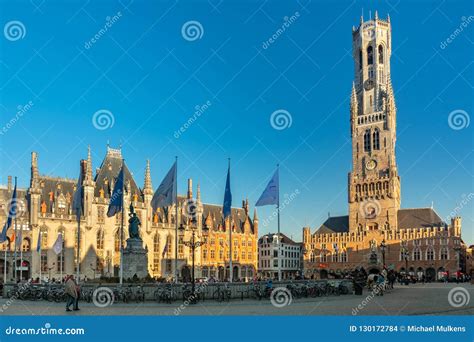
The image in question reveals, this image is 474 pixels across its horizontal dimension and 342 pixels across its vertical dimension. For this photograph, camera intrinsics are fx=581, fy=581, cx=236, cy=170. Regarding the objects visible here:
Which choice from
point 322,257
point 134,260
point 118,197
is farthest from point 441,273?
point 118,197

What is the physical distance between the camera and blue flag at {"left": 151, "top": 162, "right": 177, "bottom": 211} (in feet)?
119

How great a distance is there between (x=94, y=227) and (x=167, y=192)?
39.2 m

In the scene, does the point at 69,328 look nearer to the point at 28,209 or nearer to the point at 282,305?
the point at 282,305

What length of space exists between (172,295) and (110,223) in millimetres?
46112

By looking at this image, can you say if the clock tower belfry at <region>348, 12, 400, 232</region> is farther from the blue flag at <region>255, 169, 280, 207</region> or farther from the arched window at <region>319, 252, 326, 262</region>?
the blue flag at <region>255, 169, 280, 207</region>

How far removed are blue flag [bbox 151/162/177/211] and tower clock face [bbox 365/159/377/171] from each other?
72997 mm

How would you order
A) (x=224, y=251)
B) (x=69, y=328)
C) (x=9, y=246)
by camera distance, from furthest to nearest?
(x=224, y=251)
(x=9, y=246)
(x=69, y=328)

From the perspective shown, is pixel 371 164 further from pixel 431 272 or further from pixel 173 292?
pixel 173 292

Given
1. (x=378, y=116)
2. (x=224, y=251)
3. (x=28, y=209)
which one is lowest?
(x=224, y=251)

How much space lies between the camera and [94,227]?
7306 cm

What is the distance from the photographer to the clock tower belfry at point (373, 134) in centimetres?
10162

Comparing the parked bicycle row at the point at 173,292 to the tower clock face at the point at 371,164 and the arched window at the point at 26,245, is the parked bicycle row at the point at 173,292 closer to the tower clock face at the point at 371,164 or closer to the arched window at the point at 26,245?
the arched window at the point at 26,245

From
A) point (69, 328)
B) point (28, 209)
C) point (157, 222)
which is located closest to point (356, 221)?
point (157, 222)

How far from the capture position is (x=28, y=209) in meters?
67.3
